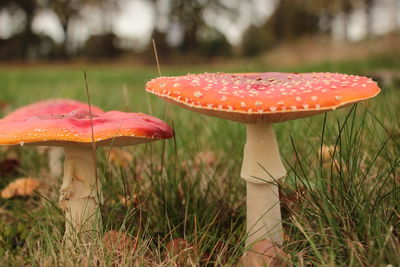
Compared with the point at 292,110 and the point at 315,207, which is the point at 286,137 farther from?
the point at 292,110

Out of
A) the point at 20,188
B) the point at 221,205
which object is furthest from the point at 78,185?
the point at 221,205

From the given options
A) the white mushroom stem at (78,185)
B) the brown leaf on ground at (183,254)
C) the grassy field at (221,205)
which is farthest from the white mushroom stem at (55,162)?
the brown leaf on ground at (183,254)

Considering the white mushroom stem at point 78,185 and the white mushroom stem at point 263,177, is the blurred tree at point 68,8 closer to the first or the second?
the white mushroom stem at point 78,185

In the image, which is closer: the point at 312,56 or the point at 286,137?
the point at 286,137

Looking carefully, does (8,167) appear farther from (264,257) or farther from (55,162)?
(264,257)

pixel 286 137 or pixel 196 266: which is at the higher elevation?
pixel 286 137

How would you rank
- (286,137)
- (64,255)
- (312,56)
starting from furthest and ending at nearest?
(312,56) → (286,137) → (64,255)

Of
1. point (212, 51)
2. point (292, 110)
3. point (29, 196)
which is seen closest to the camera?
point (292, 110)

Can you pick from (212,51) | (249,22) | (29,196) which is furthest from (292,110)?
(249,22)
